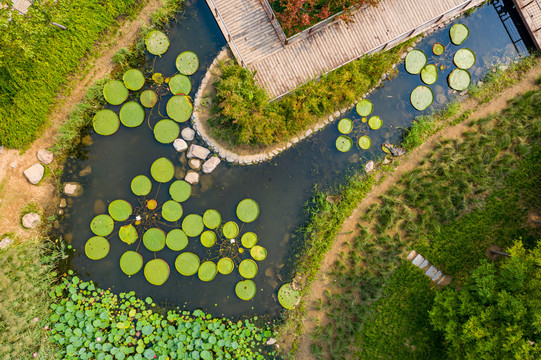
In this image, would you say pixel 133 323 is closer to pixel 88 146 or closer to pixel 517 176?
pixel 88 146

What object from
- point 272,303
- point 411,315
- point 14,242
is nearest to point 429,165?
point 411,315

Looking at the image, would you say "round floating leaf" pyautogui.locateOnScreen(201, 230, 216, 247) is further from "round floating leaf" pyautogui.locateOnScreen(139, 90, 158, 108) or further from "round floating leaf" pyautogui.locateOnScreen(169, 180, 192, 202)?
"round floating leaf" pyautogui.locateOnScreen(139, 90, 158, 108)

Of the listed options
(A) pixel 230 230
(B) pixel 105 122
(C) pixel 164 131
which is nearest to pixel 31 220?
(B) pixel 105 122

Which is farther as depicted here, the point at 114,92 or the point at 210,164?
the point at 210,164

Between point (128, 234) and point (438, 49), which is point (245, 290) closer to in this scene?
point (128, 234)

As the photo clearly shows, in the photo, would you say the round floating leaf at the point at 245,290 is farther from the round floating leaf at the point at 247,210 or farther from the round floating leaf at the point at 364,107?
the round floating leaf at the point at 364,107
